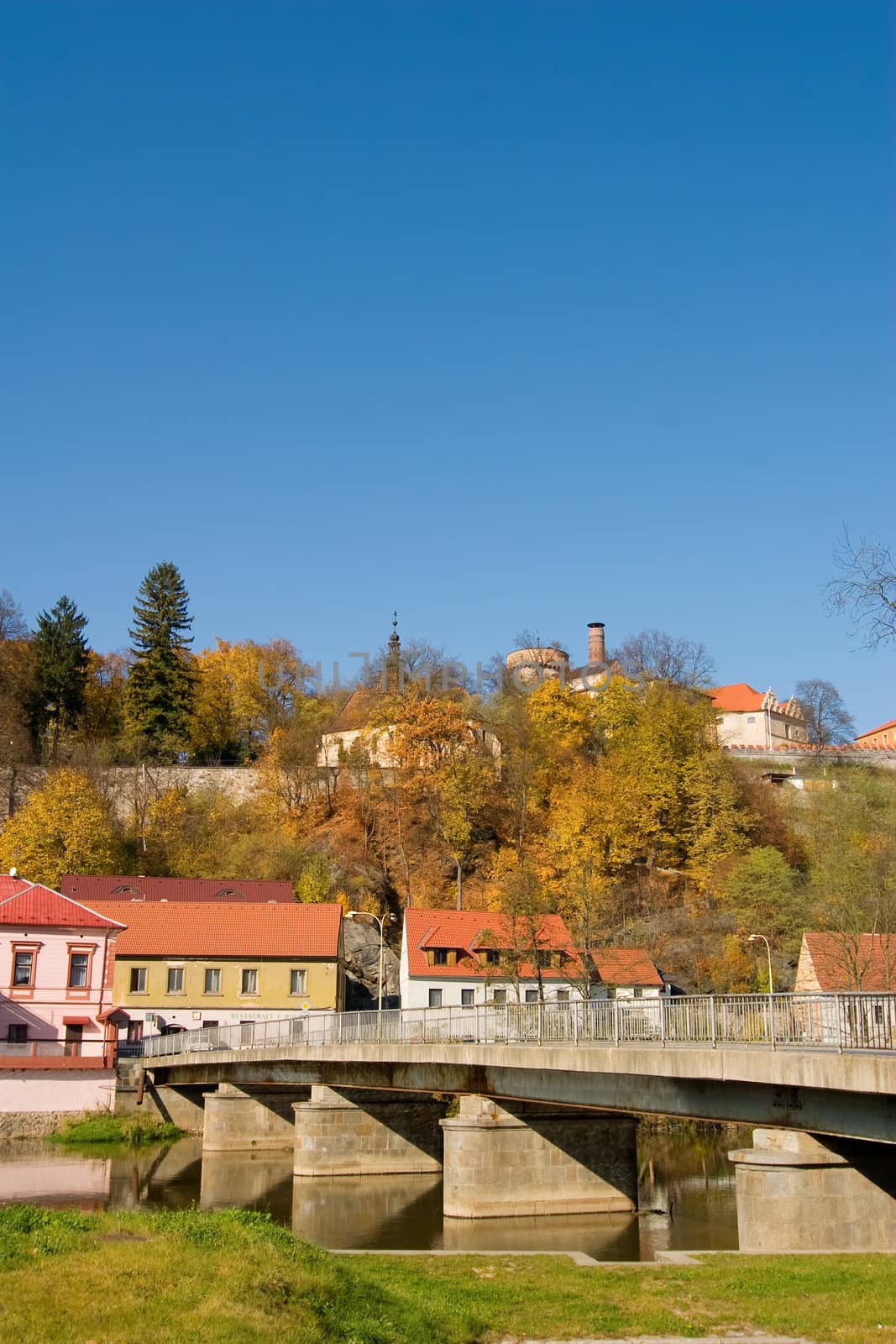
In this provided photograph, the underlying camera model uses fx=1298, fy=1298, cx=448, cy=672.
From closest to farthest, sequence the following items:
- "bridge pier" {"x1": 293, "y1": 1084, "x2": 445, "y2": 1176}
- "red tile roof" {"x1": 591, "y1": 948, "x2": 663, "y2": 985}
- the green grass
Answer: "bridge pier" {"x1": 293, "y1": 1084, "x2": 445, "y2": 1176} → the green grass → "red tile roof" {"x1": 591, "y1": 948, "x2": 663, "y2": 985}

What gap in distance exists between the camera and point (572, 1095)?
1032 inches

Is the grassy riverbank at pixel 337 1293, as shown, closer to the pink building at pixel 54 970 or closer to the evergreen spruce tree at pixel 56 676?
the pink building at pixel 54 970

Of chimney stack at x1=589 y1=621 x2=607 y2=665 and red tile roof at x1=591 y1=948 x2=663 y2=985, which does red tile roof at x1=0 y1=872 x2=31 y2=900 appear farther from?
Answer: chimney stack at x1=589 y1=621 x2=607 y2=665

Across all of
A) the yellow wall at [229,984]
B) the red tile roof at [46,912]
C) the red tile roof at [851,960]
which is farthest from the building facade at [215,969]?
the red tile roof at [851,960]

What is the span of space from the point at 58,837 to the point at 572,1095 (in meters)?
51.3

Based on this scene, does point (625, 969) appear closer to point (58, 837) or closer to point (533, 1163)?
point (533, 1163)

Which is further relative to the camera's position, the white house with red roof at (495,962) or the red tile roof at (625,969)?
the red tile roof at (625,969)

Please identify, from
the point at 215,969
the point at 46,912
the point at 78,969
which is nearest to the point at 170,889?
the point at 215,969

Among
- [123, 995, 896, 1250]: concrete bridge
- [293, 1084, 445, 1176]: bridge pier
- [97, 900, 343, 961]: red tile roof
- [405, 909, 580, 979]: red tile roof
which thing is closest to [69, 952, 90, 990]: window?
[97, 900, 343, 961]: red tile roof

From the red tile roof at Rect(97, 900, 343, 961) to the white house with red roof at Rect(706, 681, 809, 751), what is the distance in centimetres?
5465

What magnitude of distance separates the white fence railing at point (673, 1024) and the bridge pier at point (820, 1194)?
161cm

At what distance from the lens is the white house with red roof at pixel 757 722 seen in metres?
109

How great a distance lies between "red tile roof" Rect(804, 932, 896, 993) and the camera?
46.3m

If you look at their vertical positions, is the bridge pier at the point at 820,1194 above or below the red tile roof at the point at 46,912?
below
